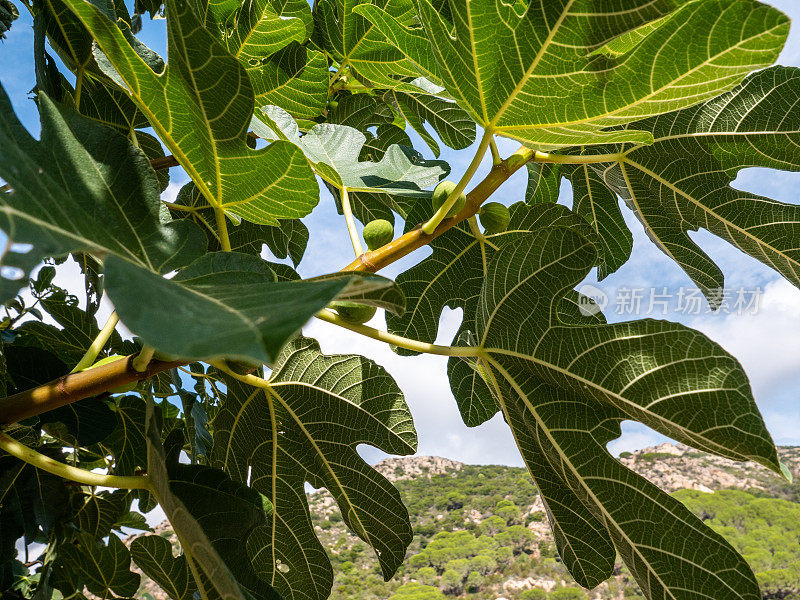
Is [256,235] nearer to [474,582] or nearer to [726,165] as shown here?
[726,165]

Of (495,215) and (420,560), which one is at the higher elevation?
(495,215)

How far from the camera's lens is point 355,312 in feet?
2.48

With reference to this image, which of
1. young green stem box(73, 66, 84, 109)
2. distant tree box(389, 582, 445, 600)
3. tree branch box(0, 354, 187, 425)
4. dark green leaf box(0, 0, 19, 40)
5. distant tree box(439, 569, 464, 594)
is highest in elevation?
dark green leaf box(0, 0, 19, 40)

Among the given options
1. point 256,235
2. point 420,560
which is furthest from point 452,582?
point 256,235

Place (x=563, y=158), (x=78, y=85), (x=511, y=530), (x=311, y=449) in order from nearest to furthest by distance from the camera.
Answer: (x=563, y=158) < (x=311, y=449) < (x=78, y=85) < (x=511, y=530)

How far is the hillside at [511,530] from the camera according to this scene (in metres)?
31.2

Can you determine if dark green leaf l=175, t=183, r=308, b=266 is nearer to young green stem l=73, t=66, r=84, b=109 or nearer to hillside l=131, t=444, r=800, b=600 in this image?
young green stem l=73, t=66, r=84, b=109

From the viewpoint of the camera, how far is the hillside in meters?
31.2

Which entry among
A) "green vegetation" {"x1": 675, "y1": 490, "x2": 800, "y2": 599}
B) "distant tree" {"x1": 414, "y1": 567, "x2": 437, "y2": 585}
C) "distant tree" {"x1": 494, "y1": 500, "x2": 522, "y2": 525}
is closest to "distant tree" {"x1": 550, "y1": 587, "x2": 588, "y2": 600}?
"distant tree" {"x1": 494, "y1": 500, "x2": 522, "y2": 525}

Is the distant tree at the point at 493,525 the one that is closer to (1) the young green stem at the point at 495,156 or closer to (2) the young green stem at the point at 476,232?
(2) the young green stem at the point at 476,232

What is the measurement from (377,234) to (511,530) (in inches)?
1384

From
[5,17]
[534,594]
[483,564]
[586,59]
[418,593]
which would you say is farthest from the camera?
[483,564]

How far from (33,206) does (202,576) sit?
1.80 ft

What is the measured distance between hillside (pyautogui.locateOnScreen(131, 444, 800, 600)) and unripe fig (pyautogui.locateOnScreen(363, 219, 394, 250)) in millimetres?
30928
